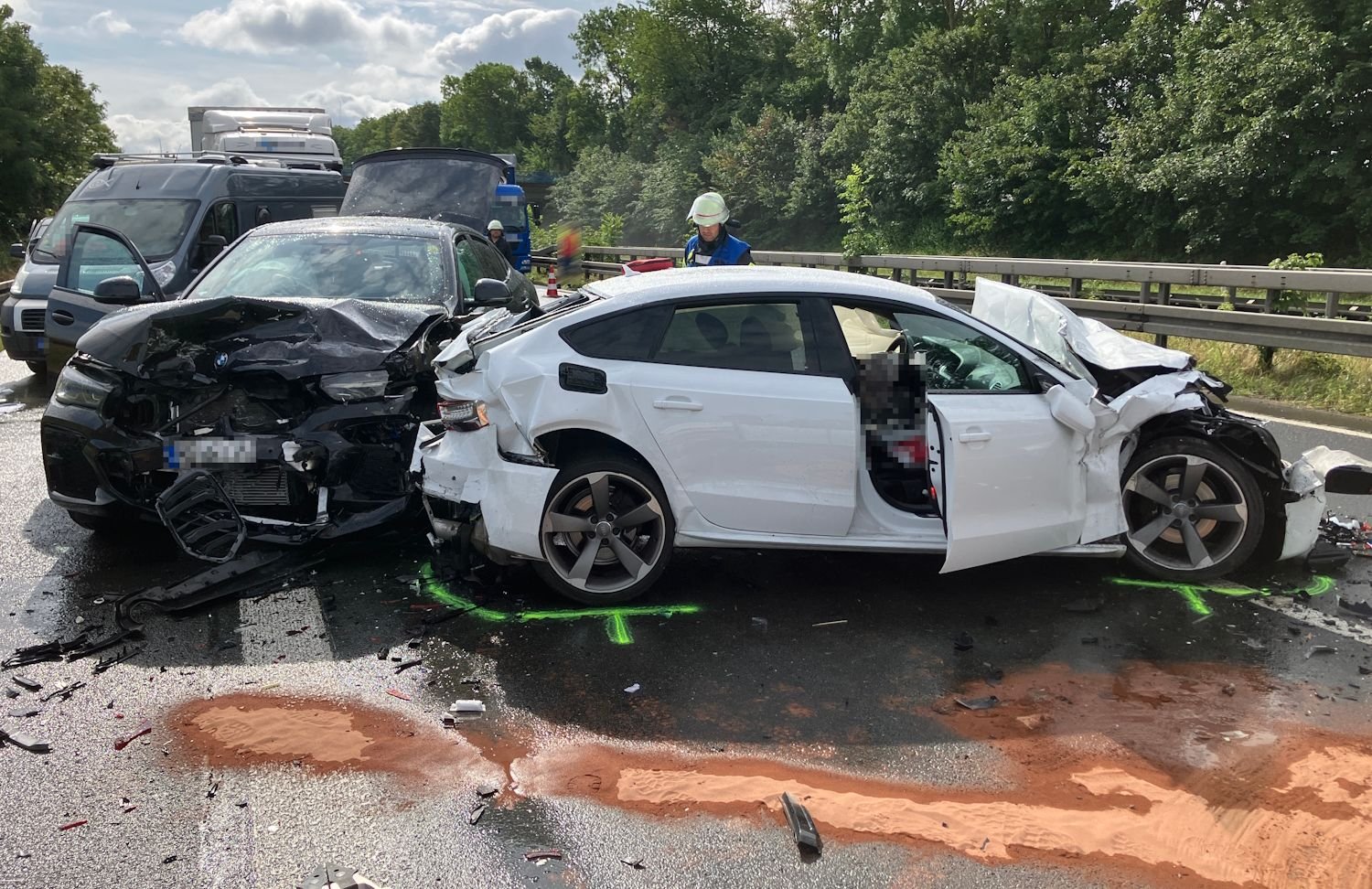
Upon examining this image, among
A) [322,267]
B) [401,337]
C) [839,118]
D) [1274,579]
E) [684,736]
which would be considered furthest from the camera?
[839,118]

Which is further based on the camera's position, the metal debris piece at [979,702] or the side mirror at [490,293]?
the side mirror at [490,293]

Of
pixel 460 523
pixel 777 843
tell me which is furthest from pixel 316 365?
pixel 777 843

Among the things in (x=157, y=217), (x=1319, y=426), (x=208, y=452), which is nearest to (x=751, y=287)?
(x=208, y=452)

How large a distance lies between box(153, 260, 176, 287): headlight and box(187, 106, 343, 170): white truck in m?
7.25

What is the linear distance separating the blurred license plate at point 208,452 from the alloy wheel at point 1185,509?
4.40m

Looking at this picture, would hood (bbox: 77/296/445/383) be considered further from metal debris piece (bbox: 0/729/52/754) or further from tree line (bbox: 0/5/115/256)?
tree line (bbox: 0/5/115/256)

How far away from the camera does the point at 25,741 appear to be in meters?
3.84

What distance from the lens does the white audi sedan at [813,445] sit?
16.2 feet

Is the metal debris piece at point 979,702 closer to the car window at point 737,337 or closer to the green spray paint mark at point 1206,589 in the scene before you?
the green spray paint mark at point 1206,589

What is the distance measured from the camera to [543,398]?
496 cm

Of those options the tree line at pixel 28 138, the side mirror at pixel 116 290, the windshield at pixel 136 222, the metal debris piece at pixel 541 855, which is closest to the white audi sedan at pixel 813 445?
the metal debris piece at pixel 541 855

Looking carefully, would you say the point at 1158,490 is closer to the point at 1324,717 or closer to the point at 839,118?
the point at 1324,717

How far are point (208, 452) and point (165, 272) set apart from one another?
6563mm

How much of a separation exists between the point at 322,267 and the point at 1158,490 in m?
5.29
